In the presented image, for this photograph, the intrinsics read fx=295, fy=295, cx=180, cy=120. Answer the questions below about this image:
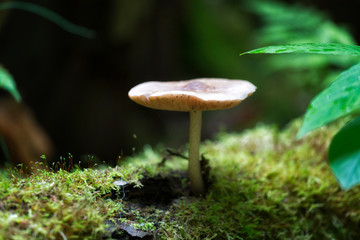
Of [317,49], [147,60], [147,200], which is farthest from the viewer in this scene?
[147,60]

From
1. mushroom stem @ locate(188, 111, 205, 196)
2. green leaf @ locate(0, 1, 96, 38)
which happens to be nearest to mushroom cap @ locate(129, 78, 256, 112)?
mushroom stem @ locate(188, 111, 205, 196)

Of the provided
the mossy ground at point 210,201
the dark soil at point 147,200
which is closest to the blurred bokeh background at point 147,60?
the mossy ground at point 210,201

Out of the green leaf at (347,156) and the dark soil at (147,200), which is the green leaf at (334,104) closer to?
the green leaf at (347,156)

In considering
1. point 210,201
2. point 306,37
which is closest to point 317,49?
point 210,201

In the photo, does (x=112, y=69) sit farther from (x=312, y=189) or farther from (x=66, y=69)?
(x=312, y=189)

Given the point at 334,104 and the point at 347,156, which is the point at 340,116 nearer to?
the point at 334,104

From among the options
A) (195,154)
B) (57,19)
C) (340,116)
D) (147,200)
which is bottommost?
(147,200)
